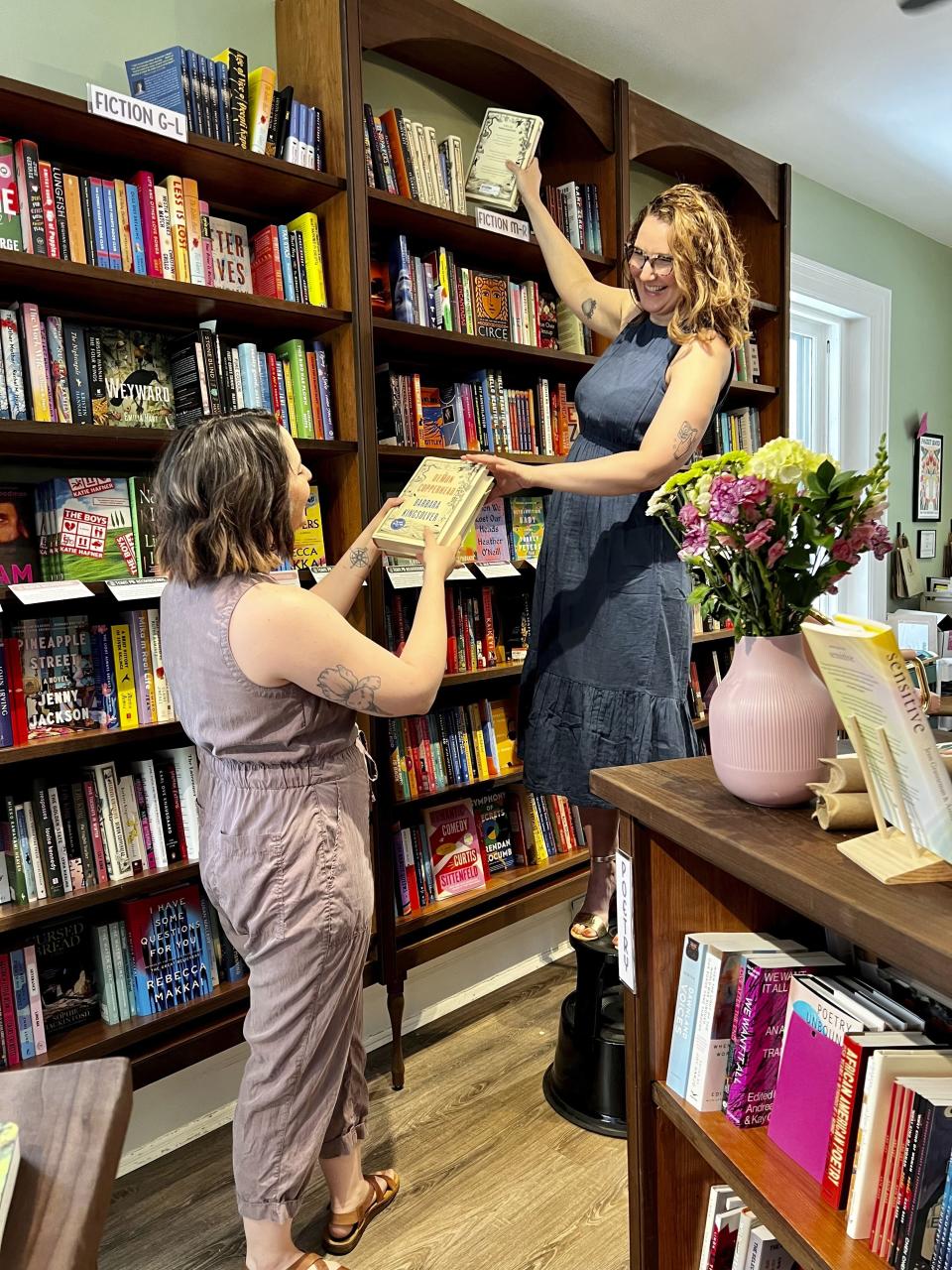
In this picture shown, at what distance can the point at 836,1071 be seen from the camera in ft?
2.92

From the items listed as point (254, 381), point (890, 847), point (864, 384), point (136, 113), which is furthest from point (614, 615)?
point (864, 384)

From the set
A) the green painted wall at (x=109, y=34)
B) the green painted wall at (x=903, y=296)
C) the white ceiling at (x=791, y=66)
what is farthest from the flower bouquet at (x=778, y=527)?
the green painted wall at (x=903, y=296)

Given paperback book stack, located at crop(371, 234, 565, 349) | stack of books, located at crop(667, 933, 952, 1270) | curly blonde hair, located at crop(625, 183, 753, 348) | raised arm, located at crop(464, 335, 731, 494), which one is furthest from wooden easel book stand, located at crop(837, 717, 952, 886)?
paperback book stack, located at crop(371, 234, 565, 349)

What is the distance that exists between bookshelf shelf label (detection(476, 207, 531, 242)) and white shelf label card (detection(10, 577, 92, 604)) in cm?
131

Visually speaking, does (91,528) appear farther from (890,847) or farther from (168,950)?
(890,847)

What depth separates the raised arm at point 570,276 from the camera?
7.06 feet

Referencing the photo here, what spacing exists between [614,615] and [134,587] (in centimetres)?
94

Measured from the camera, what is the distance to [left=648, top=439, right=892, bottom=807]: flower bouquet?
94 cm

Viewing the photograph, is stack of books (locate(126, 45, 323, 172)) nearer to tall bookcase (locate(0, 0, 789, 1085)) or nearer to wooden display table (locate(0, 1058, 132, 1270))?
tall bookcase (locate(0, 0, 789, 1085))

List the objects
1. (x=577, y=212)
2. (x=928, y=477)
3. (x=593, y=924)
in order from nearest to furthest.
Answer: (x=593, y=924) < (x=577, y=212) < (x=928, y=477)

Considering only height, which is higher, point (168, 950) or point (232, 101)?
point (232, 101)

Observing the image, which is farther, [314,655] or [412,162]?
[412,162]

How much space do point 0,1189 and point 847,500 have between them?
974 mm

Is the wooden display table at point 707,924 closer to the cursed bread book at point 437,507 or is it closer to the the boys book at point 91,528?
the cursed bread book at point 437,507
